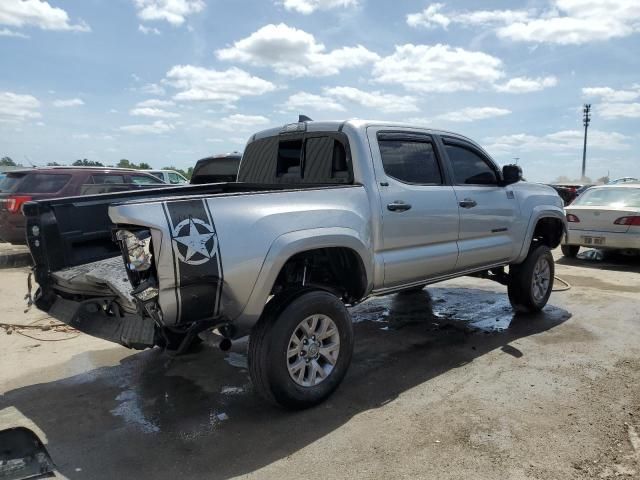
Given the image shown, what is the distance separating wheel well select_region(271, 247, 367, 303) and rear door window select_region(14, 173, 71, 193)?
288 inches

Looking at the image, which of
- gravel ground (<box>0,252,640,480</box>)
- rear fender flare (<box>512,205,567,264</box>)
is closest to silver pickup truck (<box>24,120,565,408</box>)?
rear fender flare (<box>512,205,567,264</box>)

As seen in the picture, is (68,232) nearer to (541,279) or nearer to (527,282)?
(527,282)

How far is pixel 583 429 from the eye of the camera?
3.41m

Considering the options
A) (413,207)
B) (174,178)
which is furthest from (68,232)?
(174,178)

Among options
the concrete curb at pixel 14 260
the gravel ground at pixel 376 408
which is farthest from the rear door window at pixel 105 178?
the gravel ground at pixel 376 408

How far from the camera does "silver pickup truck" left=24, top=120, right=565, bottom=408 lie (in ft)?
10.3

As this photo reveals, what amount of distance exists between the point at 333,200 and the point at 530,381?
2.19m

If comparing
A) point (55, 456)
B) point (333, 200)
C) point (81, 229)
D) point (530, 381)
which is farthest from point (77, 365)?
point (530, 381)

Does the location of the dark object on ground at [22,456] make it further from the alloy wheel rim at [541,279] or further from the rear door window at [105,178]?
the rear door window at [105,178]

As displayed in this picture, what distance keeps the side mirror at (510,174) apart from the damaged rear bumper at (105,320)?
Result: 412 centimetres

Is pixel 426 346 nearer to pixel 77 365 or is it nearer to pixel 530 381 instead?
pixel 530 381

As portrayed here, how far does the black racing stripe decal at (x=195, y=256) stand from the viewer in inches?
120

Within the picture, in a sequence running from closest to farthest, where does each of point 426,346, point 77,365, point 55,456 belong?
point 55,456
point 77,365
point 426,346

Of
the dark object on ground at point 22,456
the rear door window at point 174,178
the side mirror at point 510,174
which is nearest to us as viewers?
the dark object on ground at point 22,456
